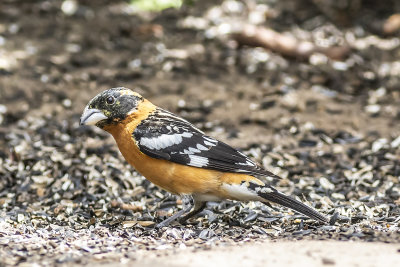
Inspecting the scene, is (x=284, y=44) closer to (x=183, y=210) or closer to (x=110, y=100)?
(x=110, y=100)

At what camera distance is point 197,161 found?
5570 millimetres

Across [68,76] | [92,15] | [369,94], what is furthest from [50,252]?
[92,15]

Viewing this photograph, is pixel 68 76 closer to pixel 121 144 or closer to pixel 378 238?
pixel 121 144

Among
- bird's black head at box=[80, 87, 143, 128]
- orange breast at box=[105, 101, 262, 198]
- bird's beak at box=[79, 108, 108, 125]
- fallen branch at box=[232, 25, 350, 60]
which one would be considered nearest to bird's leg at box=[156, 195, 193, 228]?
orange breast at box=[105, 101, 262, 198]

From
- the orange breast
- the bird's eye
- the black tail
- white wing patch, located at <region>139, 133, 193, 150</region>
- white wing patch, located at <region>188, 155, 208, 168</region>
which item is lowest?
the black tail

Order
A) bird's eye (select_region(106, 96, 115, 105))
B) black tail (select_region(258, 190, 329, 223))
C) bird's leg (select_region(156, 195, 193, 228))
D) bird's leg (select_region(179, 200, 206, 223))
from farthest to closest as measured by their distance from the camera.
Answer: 1. bird's leg (select_region(179, 200, 206, 223))
2. bird's eye (select_region(106, 96, 115, 105))
3. bird's leg (select_region(156, 195, 193, 228))
4. black tail (select_region(258, 190, 329, 223))

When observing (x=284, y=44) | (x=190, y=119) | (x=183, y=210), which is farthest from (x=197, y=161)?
(x=284, y=44)

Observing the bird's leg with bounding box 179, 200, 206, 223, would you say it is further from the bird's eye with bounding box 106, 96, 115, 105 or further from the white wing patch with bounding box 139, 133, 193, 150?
the bird's eye with bounding box 106, 96, 115, 105

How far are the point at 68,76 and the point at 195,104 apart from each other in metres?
2.16

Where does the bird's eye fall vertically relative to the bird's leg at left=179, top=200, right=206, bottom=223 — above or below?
above

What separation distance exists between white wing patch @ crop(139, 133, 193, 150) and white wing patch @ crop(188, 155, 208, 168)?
0.68ft

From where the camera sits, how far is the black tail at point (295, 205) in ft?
17.5

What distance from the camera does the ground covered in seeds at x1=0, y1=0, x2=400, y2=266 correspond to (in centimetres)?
541

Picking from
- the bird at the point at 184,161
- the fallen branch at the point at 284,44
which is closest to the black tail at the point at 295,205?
the bird at the point at 184,161
